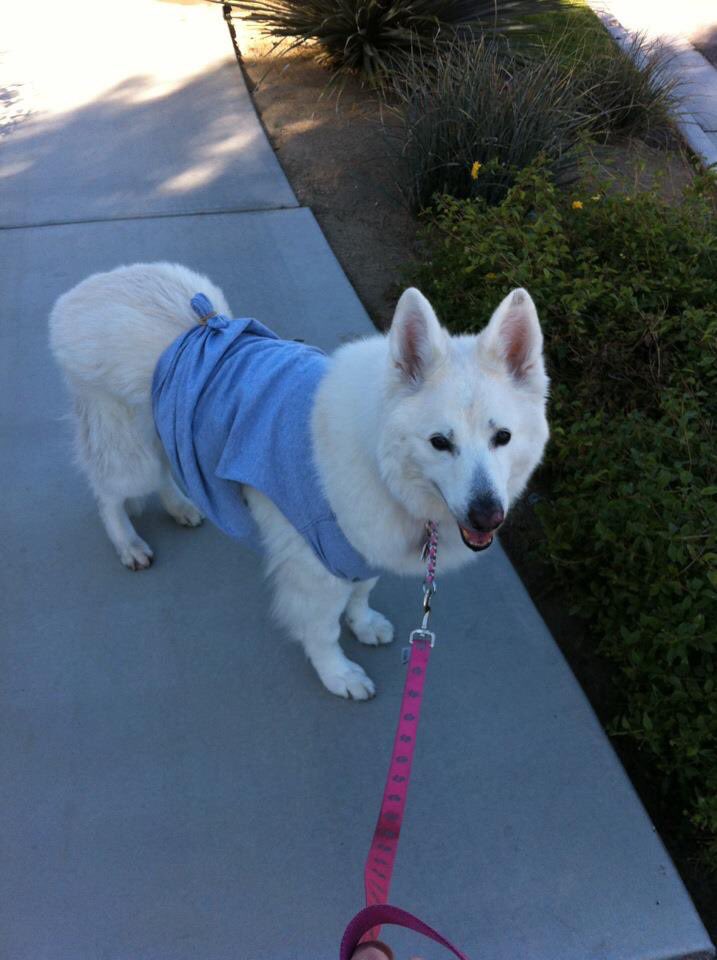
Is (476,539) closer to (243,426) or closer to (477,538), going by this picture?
(477,538)

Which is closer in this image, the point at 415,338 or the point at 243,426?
the point at 415,338

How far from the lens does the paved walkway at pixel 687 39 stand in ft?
21.2

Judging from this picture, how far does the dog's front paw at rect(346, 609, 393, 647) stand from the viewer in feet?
10.2

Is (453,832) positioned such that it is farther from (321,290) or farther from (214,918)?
(321,290)

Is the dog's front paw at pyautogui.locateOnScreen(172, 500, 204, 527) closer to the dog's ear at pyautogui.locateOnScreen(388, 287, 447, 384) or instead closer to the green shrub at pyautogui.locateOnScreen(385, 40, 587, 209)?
the dog's ear at pyautogui.locateOnScreen(388, 287, 447, 384)

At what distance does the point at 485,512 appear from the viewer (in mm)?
2023

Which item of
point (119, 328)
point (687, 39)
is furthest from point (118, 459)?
point (687, 39)

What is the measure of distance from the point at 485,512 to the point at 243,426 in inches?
38.6

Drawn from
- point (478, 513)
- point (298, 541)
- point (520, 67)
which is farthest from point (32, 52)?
point (478, 513)


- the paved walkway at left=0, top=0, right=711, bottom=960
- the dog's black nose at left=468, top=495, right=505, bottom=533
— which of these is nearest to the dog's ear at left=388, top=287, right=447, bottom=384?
the dog's black nose at left=468, top=495, right=505, bottom=533

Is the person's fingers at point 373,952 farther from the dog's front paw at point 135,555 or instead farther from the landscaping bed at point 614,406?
the dog's front paw at point 135,555

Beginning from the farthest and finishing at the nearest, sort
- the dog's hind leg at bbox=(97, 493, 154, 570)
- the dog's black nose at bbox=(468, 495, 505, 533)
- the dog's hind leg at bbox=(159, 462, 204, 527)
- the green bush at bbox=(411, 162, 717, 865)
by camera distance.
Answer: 1. the dog's hind leg at bbox=(159, 462, 204, 527)
2. the dog's hind leg at bbox=(97, 493, 154, 570)
3. the green bush at bbox=(411, 162, 717, 865)
4. the dog's black nose at bbox=(468, 495, 505, 533)

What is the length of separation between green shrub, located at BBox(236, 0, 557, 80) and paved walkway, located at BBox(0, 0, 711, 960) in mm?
4317

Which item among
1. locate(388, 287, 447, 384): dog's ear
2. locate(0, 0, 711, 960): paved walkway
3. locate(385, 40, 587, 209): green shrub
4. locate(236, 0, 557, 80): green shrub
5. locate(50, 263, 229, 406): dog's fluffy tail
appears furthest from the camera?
locate(236, 0, 557, 80): green shrub
